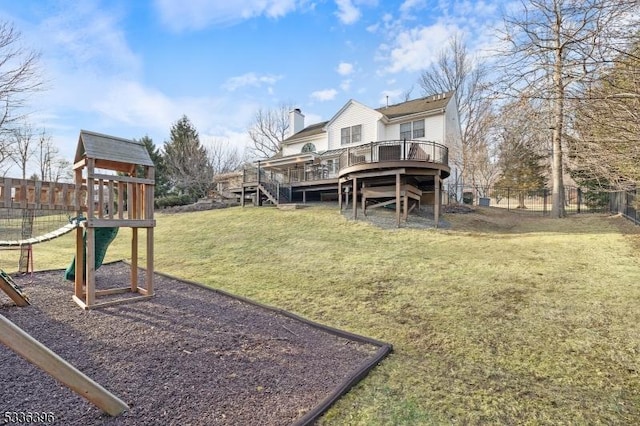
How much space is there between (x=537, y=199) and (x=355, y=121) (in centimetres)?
1466

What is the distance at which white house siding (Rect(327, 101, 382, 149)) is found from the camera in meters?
19.2

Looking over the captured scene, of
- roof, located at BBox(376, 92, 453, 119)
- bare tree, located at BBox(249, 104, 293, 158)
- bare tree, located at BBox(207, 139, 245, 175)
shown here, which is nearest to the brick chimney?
roof, located at BBox(376, 92, 453, 119)

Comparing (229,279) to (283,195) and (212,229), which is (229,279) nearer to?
(212,229)

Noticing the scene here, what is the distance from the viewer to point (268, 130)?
3594cm

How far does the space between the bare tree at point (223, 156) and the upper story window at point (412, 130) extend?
60.5 feet

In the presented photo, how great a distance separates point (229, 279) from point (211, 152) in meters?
26.5

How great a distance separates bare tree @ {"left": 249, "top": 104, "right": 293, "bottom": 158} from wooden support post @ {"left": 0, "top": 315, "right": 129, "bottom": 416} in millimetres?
34591

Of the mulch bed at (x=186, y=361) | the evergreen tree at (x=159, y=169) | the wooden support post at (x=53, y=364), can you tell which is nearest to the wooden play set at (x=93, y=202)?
the mulch bed at (x=186, y=361)

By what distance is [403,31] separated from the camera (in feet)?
38.1

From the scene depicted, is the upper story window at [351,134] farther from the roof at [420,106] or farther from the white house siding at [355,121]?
the roof at [420,106]

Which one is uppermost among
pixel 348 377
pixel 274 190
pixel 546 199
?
pixel 274 190

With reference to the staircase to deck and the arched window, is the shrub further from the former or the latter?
the arched window

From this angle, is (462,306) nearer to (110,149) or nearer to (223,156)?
(110,149)

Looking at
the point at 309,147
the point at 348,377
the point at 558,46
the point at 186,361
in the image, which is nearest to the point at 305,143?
the point at 309,147
